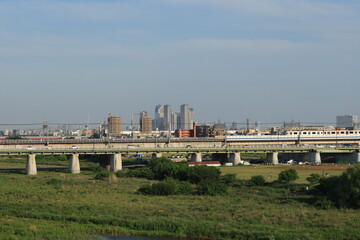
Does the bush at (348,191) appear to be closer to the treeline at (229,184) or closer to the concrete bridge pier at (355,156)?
the treeline at (229,184)

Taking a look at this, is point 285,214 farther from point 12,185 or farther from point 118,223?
point 12,185

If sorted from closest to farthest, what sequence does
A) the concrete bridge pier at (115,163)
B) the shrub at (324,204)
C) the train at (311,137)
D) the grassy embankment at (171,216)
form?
the grassy embankment at (171,216) < the shrub at (324,204) < the concrete bridge pier at (115,163) < the train at (311,137)

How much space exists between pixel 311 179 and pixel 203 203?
1791 centimetres

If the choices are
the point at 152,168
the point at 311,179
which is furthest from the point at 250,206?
the point at 152,168

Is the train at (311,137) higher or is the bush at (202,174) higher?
the train at (311,137)

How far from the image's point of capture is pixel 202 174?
66.2 metres

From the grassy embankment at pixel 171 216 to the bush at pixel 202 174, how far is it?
903 cm

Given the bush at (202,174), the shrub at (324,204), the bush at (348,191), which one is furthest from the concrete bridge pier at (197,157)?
the shrub at (324,204)

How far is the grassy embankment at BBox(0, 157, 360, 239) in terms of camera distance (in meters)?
37.4

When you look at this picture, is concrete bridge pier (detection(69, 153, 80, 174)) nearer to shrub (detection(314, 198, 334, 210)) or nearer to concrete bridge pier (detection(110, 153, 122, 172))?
concrete bridge pier (detection(110, 153, 122, 172))

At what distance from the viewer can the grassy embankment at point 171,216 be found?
37.4m

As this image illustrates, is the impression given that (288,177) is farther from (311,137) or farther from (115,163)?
(311,137)

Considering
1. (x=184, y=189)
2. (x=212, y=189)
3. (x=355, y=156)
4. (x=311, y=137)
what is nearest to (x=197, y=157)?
(x=355, y=156)

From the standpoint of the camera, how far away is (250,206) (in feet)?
151
